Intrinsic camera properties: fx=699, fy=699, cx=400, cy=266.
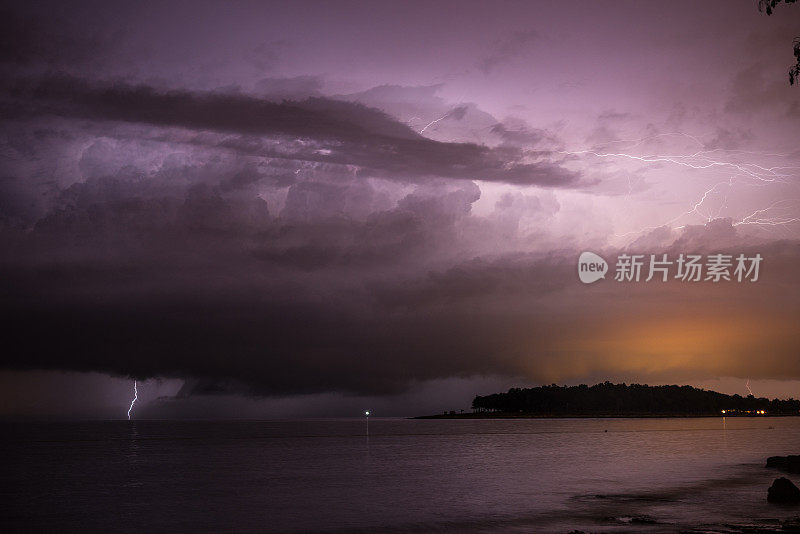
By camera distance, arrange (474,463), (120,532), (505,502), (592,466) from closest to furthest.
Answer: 1. (120,532)
2. (505,502)
3. (592,466)
4. (474,463)

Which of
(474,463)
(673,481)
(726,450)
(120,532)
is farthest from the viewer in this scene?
(726,450)

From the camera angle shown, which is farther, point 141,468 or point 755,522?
point 141,468

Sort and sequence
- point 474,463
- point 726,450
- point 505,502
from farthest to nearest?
1. point 726,450
2. point 474,463
3. point 505,502

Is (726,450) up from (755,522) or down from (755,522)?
down

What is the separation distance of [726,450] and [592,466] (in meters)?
38.5

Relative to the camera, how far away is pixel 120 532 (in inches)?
1638

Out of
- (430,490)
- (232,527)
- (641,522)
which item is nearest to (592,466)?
(430,490)

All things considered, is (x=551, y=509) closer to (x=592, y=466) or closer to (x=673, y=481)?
(x=673, y=481)

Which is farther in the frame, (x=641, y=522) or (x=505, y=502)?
(x=505, y=502)

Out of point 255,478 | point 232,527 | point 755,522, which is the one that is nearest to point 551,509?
point 755,522

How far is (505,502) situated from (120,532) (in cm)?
2566

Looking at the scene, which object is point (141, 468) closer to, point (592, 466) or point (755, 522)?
point (592, 466)

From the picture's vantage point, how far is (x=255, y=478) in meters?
72.4

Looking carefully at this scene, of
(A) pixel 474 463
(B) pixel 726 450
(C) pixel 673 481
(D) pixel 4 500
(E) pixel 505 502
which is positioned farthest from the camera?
(B) pixel 726 450
